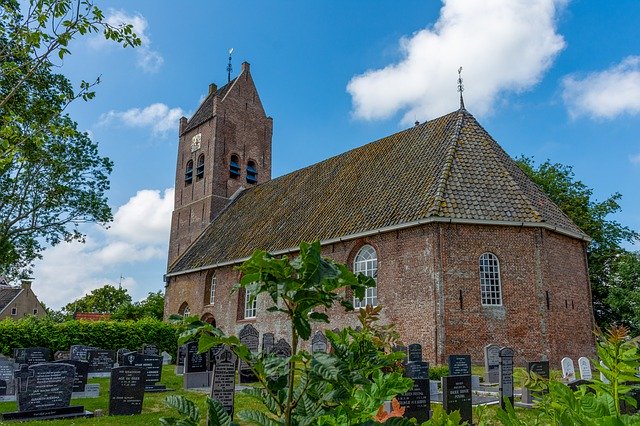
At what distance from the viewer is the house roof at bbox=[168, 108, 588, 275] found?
17172mm

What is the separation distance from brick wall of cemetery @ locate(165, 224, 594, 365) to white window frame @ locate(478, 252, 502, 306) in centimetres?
20

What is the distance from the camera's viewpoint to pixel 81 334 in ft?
65.9

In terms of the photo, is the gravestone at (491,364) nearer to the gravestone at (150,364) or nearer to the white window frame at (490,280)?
the white window frame at (490,280)

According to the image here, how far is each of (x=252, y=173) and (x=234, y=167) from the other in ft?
5.23

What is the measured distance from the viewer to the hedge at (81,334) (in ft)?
60.7

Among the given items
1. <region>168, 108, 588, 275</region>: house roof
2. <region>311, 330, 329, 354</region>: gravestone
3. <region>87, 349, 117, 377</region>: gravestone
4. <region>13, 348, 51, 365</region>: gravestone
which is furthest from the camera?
<region>168, 108, 588, 275</region>: house roof

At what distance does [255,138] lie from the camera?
33406mm

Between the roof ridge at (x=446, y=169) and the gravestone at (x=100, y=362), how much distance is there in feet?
37.9

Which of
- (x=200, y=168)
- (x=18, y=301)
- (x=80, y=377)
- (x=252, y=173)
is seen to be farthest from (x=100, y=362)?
(x=18, y=301)

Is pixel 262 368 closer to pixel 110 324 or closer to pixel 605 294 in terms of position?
pixel 110 324

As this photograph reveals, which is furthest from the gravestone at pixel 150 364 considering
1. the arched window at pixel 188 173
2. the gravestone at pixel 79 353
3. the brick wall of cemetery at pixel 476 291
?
the arched window at pixel 188 173

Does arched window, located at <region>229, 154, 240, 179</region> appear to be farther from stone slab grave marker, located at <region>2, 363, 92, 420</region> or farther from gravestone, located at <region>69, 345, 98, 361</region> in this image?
stone slab grave marker, located at <region>2, 363, 92, 420</region>

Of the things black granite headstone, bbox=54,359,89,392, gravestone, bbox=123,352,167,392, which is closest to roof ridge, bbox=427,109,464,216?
gravestone, bbox=123,352,167,392

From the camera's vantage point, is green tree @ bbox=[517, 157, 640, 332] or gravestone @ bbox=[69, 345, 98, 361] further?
green tree @ bbox=[517, 157, 640, 332]
